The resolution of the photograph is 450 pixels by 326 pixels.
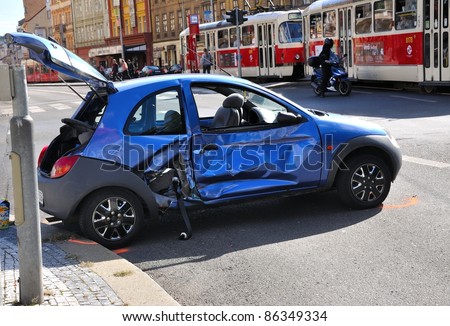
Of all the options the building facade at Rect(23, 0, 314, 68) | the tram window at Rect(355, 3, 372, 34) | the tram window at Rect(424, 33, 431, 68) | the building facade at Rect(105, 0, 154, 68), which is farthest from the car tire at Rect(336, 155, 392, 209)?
the building facade at Rect(105, 0, 154, 68)

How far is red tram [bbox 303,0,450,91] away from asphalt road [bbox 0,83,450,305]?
1149 cm

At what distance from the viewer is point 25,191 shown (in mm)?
4488

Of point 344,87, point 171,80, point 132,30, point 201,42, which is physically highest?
point 132,30

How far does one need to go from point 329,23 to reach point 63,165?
2156 cm

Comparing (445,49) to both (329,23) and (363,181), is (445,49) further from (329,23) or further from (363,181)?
(363,181)

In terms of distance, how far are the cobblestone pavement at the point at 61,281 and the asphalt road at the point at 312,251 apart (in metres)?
0.55

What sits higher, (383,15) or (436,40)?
(383,15)

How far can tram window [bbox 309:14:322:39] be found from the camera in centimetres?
2741

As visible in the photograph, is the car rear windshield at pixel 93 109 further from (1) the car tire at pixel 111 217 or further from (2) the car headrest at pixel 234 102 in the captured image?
(2) the car headrest at pixel 234 102

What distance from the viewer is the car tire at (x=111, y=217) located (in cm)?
640

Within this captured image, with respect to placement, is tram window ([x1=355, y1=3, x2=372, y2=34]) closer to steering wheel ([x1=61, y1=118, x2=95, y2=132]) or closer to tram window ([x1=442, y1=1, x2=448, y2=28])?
tram window ([x1=442, y1=1, x2=448, y2=28])

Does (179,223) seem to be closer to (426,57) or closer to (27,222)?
(27,222)

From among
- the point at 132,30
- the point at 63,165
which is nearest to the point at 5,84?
the point at 63,165
